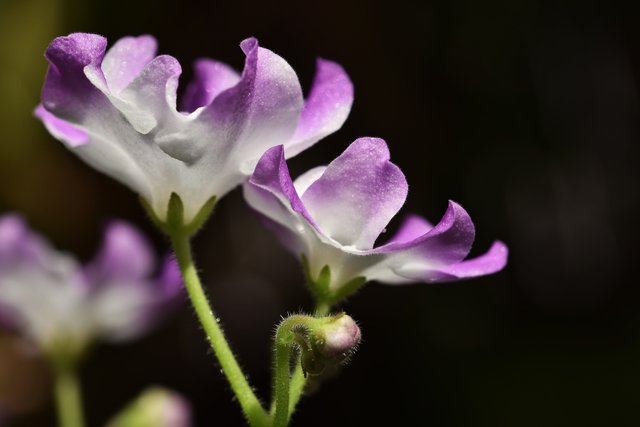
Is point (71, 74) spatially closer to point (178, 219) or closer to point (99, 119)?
point (99, 119)

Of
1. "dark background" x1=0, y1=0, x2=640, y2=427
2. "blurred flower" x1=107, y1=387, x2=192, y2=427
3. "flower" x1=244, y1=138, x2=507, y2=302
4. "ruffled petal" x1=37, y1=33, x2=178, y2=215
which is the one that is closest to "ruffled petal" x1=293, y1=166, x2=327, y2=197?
"flower" x1=244, y1=138, x2=507, y2=302

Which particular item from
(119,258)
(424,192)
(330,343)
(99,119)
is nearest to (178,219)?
(99,119)

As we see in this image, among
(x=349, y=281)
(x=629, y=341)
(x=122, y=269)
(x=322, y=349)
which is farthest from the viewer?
(x=629, y=341)

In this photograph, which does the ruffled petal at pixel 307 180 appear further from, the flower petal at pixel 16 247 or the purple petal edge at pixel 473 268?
the flower petal at pixel 16 247

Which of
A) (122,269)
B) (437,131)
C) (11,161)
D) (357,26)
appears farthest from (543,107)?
(122,269)

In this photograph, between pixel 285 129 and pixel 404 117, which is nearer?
pixel 285 129

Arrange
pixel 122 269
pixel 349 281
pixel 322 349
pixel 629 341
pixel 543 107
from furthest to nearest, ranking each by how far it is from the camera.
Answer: pixel 543 107
pixel 629 341
pixel 122 269
pixel 349 281
pixel 322 349

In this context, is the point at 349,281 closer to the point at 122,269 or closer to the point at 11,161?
the point at 122,269
